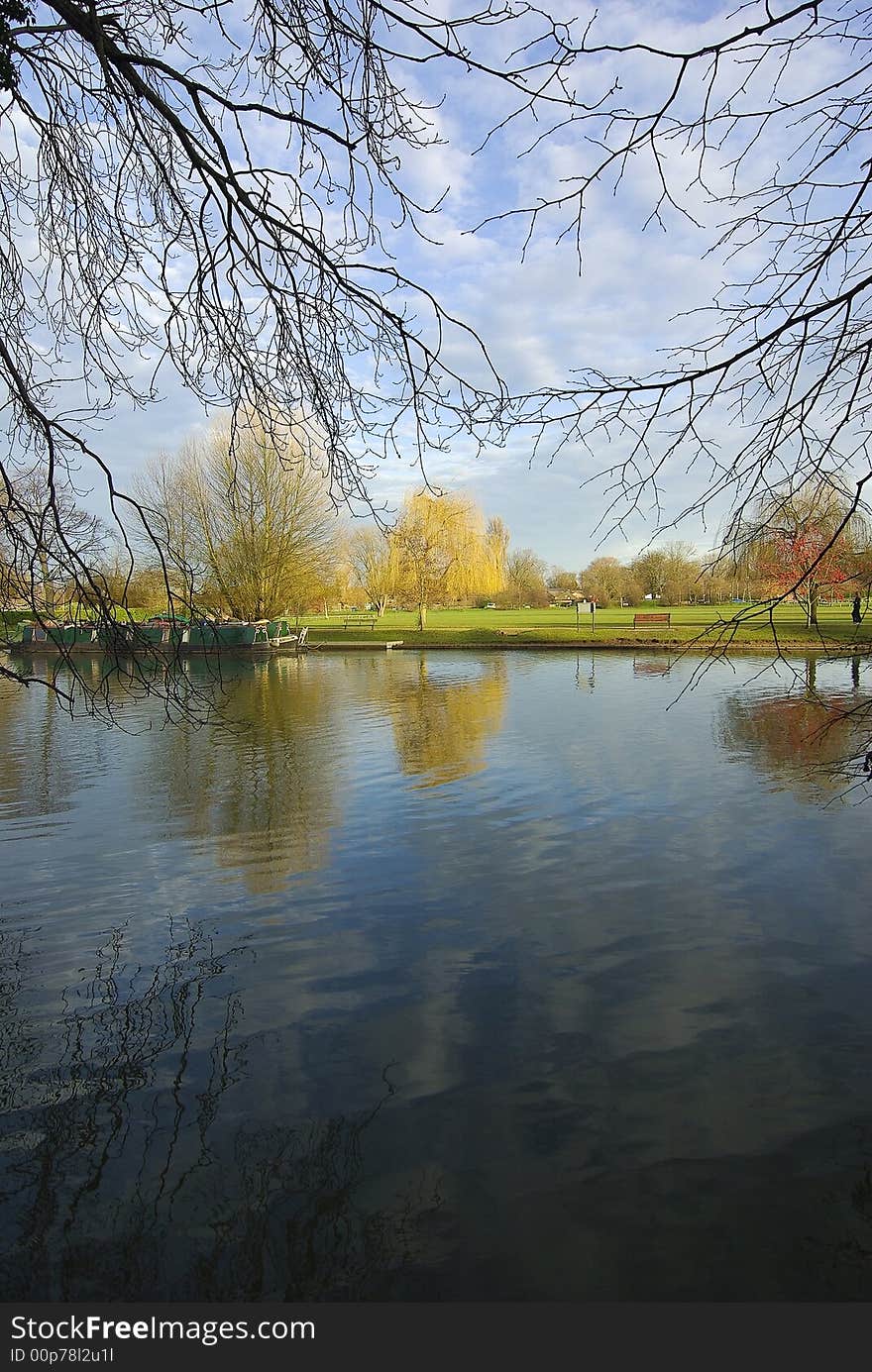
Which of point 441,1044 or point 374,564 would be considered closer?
point 441,1044

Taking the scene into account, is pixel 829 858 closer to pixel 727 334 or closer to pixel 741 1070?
pixel 741 1070

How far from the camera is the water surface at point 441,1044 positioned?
9.89ft

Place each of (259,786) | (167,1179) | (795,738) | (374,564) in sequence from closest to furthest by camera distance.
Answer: (167,1179) < (259,786) < (795,738) < (374,564)

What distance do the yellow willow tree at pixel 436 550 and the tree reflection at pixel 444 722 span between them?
1930 cm

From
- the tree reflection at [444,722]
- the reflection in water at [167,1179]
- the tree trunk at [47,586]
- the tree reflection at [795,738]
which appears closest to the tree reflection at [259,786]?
the tree trunk at [47,586]

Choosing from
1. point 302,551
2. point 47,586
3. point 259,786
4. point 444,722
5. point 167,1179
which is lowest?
point 167,1179

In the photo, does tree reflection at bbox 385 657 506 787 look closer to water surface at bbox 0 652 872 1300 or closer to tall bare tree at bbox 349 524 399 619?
water surface at bbox 0 652 872 1300

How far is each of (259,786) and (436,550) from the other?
117 ft

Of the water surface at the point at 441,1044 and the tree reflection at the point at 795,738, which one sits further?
the tree reflection at the point at 795,738

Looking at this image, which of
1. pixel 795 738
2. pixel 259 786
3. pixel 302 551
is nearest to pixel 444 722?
pixel 259 786

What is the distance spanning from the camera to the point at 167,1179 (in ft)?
11.1

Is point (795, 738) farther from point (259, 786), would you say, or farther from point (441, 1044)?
point (441, 1044)

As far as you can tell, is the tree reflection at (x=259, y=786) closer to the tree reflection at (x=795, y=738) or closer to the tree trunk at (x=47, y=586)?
the tree trunk at (x=47, y=586)

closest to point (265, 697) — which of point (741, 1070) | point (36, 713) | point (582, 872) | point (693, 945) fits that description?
point (36, 713)
